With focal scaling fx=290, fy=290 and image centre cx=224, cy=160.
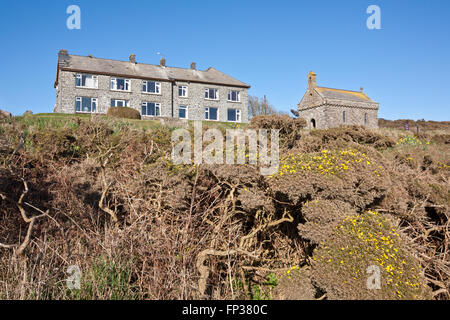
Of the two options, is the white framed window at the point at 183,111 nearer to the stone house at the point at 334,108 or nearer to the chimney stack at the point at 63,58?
the chimney stack at the point at 63,58

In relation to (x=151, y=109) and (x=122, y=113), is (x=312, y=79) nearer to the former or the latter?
(x=151, y=109)

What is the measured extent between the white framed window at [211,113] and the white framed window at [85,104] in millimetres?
12509

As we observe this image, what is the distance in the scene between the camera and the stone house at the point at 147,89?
3000cm

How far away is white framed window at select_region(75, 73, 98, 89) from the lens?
1180 inches

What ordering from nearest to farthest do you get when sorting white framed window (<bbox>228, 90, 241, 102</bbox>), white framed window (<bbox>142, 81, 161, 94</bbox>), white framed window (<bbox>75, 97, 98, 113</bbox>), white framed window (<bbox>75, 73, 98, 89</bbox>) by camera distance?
white framed window (<bbox>75, 73, 98, 89</bbox>) < white framed window (<bbox>75, 97, 98, 113</bbox>) < white framed window (<bbox>142, 81, 161, 94</bbox>) < white framed window (<bbox>228, 90, 241, 102</bbox>)

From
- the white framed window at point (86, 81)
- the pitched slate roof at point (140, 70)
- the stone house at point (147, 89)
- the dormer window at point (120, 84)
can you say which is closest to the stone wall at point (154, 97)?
the stone house at point (147, 89)

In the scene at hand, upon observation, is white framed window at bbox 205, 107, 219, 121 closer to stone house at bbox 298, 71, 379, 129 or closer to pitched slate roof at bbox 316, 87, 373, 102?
stone house at bbox 298, 71, 379, 129

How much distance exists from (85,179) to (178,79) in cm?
2657

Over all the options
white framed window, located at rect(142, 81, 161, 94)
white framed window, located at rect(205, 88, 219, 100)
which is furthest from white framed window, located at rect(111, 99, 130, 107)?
white framed window, located at rect(205, 88, 219, 100)

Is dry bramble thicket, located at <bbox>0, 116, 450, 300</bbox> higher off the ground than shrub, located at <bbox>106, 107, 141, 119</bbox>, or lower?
lower

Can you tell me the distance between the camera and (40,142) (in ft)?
37.2

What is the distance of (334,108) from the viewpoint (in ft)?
105
